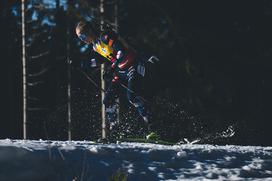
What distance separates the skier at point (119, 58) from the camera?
8180 millimetres

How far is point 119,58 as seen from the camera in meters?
8.24

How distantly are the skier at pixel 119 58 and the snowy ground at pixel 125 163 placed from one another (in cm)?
205

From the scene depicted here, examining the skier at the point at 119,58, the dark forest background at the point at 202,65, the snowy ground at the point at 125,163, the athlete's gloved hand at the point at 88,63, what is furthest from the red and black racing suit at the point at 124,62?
the dark forest background at the point at 202,65

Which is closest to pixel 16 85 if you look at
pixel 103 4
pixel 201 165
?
pixel 103 4

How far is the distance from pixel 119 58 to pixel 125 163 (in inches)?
116

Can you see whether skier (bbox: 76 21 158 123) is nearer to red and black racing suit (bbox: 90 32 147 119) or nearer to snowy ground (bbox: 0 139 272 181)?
red and black racing suit (bbox: 90 32 147 119)

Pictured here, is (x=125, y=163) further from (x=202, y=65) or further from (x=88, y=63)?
(x=202, y=65)

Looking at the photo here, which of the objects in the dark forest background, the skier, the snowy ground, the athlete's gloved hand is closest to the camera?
the snowy ground

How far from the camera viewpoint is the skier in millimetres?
8180

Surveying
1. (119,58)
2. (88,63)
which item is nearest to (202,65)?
(119,58)

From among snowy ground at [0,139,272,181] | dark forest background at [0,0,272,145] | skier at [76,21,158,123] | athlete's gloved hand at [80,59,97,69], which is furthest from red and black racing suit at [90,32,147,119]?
dark forest background at [0,0,272,145]

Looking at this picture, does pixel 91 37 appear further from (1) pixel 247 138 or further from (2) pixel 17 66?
(2) pixel 17 66

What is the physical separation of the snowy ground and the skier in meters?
2.05

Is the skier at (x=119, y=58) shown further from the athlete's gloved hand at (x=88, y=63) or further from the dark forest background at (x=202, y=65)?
the dark forest background at (x=202, y=65)
